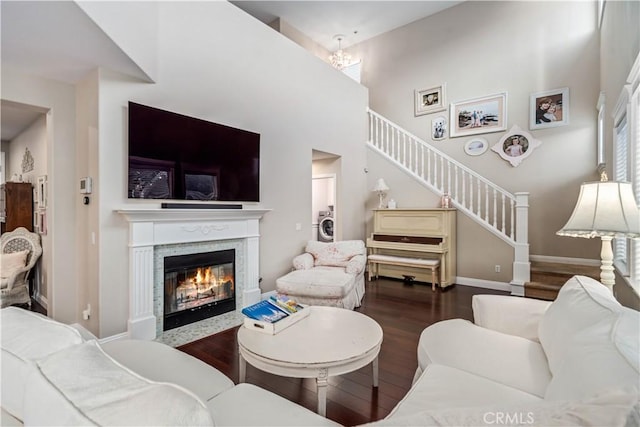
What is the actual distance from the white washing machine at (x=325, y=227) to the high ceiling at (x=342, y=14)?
3936 millimetres

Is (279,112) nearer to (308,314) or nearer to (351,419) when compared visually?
(308,314)

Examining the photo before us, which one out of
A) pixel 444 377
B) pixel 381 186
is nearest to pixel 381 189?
pixel 381 186

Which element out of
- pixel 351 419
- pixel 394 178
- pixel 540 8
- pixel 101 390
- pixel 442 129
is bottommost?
pixel 351 419

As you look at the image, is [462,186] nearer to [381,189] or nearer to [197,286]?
[381,189]

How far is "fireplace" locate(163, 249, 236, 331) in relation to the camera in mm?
3211

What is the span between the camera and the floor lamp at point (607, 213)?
69.4 inches

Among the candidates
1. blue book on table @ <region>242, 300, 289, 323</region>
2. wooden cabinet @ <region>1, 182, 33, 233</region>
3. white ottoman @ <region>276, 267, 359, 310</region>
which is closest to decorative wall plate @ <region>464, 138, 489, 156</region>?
white ottoman @ <region>276, 267, 359, 310</region>

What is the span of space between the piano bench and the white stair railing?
1048mm

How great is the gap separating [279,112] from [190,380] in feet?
12.4

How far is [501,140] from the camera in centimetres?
539

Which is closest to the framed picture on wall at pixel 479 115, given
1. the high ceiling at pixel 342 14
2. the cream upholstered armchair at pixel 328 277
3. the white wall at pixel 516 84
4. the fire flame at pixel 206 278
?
the white wall at pixel 516 84

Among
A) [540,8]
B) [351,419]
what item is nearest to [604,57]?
[540,8]

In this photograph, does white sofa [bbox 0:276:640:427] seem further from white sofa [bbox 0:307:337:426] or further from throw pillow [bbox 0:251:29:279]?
throw pillow [bbox 0:251:29:279]

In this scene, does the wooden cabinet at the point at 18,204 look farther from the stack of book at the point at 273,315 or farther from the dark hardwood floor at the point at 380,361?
the stack of book at the point at 273,315
